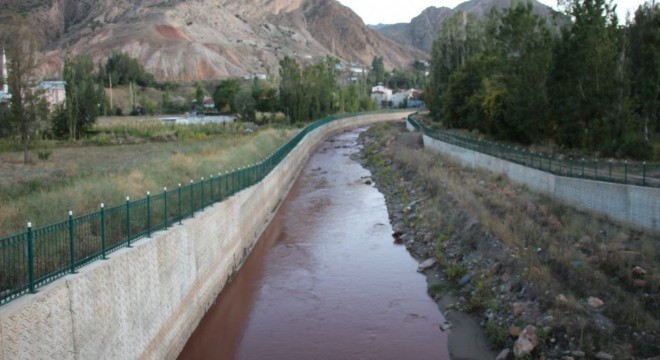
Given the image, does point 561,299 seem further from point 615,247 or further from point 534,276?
point 615,247

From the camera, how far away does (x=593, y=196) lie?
25.0 metres

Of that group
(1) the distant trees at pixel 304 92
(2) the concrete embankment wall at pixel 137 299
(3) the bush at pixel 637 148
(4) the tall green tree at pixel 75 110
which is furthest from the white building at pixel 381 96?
(2) the concrete embankment wall at pixel 137 299

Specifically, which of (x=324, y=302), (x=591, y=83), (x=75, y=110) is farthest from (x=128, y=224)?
(x=75, y=110)

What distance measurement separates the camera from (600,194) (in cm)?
2455

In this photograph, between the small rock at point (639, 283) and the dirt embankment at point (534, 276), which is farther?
the small rock at point (639, 283)

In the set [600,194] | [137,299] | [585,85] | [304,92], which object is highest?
[304,92]

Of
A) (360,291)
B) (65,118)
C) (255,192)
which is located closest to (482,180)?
(255,192)

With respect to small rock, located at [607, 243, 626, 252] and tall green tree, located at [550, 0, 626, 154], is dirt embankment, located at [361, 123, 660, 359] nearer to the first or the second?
small rock, located at [607, 243, 626, 252]

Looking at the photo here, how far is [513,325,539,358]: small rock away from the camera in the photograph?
14.6 meters

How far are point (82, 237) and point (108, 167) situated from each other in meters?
23.7

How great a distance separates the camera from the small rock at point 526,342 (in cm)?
1461

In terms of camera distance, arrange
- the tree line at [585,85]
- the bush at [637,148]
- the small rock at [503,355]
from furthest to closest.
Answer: the tree line at [585,85], the bush at [637,148], the small rock at [503,355]

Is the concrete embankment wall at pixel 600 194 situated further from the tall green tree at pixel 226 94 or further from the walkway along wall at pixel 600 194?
the tall green tree at pixel 226 94

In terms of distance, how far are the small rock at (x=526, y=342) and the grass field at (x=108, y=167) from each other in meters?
11.5
